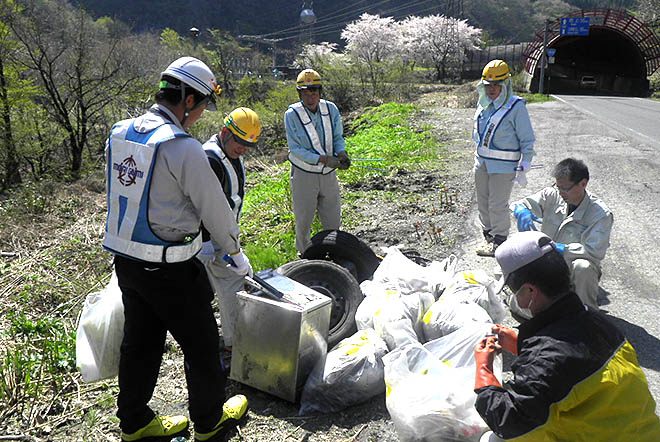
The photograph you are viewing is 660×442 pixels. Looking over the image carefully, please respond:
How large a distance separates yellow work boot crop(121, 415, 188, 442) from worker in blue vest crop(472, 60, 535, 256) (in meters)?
3.65

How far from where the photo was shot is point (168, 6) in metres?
84.6

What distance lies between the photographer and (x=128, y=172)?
92.6 inches

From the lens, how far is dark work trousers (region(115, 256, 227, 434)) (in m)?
2.43

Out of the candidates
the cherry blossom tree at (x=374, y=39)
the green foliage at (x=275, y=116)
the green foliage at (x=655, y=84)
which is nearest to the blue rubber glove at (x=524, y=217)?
the green foliage at (x=275, y=116)

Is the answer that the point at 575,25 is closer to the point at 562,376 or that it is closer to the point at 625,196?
the point at 625,196

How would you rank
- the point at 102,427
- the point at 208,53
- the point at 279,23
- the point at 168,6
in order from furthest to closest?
the point at 279,23 < the point at 168,6 < the point at 208,53 < the point at 102,427

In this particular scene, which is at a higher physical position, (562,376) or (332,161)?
(332,161)

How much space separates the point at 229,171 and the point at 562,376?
92.3 inches

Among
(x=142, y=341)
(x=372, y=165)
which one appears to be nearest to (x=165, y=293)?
(x=142, y=341)

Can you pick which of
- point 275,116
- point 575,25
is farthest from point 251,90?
point 575,25

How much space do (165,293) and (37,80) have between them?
15.9 m

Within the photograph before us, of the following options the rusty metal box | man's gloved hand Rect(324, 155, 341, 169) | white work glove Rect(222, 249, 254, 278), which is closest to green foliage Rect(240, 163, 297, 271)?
man's gloved hand Rect(324, 155, 341, 169)

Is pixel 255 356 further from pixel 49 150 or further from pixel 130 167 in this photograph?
pixel 49 150

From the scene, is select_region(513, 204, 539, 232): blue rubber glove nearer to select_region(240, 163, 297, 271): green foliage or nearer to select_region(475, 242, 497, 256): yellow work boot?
select_region(475, 242, 497, 256): yellow work boot
